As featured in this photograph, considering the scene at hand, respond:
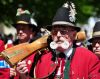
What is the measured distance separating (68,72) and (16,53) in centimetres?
87

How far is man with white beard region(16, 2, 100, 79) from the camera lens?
7.47 m

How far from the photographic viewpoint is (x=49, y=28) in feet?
25.6

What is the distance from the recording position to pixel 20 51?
7988mm

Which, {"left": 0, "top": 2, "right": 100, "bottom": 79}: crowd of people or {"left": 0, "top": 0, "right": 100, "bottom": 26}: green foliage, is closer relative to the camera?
{"left": 0, "top": 2, "right": 100, "bottom": 79}: crowd of people

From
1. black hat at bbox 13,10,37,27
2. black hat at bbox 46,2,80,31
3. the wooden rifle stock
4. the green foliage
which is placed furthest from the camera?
the green foliage

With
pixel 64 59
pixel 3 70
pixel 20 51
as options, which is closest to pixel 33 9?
pixel 3 70

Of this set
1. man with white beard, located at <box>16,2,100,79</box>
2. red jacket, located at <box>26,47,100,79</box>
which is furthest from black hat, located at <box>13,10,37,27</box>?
red jacket, located at <box>26,47,100,79</box>

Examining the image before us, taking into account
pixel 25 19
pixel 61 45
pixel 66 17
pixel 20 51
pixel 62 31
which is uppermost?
pixel 66 17

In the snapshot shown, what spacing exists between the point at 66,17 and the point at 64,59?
1.87 feet

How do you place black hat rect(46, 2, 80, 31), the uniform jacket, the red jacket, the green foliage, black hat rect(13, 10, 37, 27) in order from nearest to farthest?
the red jacket, black hat rect(46, 2, 80, 31), the uniform jacket, black hat rect(13, 10, 37, 27), the green foliage

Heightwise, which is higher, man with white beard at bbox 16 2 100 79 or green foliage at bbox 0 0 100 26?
man with white beard at bbox 16 2 100 79

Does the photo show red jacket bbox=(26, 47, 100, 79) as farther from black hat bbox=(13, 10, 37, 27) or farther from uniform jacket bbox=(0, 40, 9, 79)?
black hat bbox=(13, 10, 37, 27)

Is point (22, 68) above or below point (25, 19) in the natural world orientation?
above

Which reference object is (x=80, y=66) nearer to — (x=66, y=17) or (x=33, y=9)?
(x=66, y=17)
